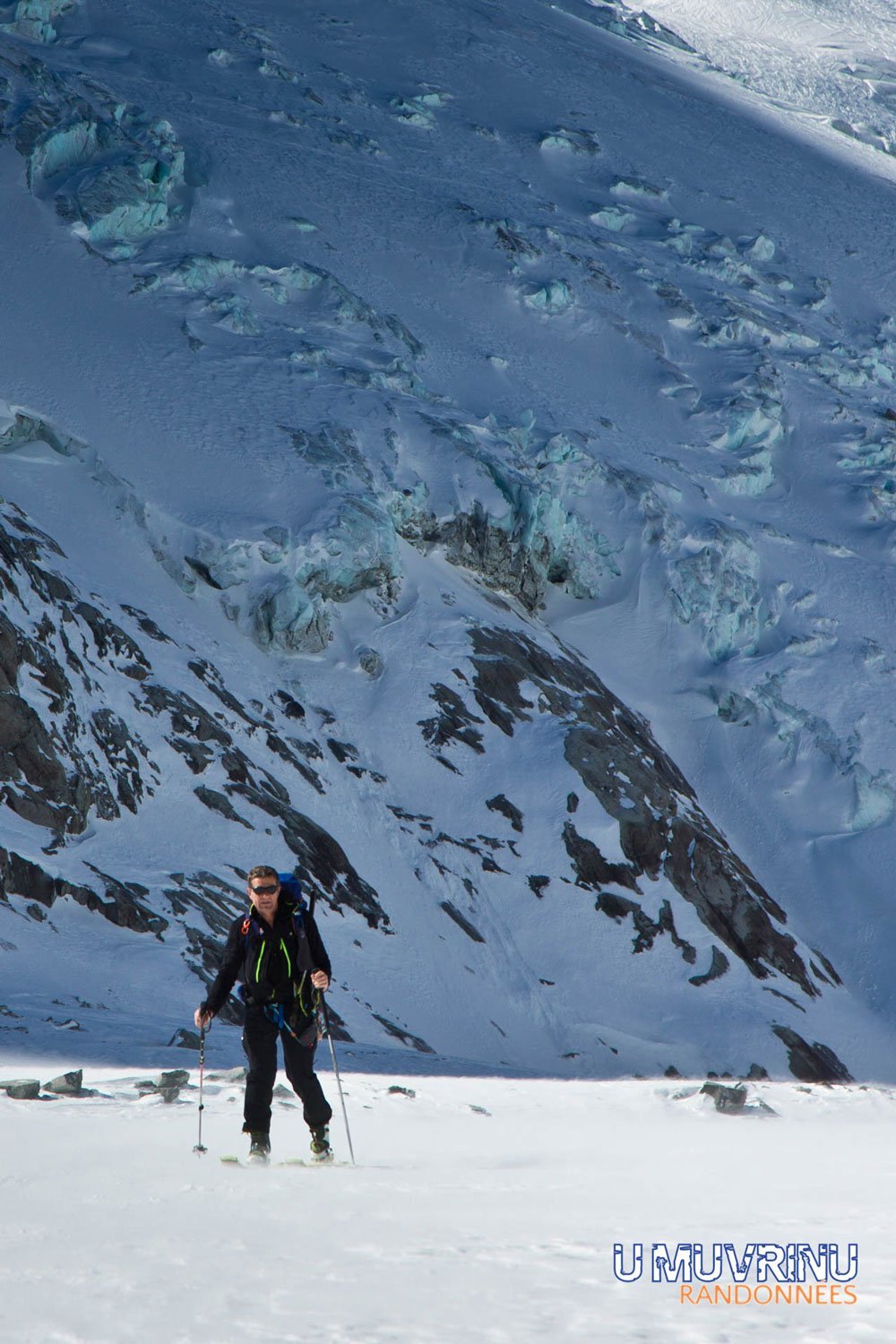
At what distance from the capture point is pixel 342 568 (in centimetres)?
3158

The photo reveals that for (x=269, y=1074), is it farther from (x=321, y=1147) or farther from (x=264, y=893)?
(x=264, y=893)

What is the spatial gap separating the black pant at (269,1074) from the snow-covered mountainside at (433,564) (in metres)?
5.99

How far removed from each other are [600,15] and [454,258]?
136ft

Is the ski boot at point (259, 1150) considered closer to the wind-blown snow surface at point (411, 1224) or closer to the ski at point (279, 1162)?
the ski at point (279, 1162)

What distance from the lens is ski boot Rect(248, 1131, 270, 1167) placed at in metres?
6.51

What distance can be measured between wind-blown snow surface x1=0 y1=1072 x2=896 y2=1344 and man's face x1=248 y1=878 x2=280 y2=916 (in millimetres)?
1210

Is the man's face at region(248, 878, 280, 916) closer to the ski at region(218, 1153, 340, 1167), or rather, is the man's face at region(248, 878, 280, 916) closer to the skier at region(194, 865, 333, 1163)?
the skier at region(194, 865, 333, 1163)

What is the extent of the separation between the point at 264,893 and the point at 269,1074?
2.98ft

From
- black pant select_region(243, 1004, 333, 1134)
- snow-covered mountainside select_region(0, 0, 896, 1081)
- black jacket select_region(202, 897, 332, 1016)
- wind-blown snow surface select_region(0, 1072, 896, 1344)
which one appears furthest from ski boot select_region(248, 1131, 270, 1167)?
snow-covered mountainside select_region(0, 0, 896, 1081)

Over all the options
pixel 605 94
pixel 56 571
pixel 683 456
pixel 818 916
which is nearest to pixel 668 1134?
pixel 56 571

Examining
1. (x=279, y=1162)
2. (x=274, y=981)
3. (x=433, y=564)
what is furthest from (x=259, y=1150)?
(x=433, y=564)

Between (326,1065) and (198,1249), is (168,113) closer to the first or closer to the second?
(326,1065)

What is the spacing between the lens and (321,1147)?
6586 millimetres

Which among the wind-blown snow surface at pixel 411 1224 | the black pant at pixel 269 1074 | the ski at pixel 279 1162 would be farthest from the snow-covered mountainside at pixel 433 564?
the ski at pixel 279 1162
